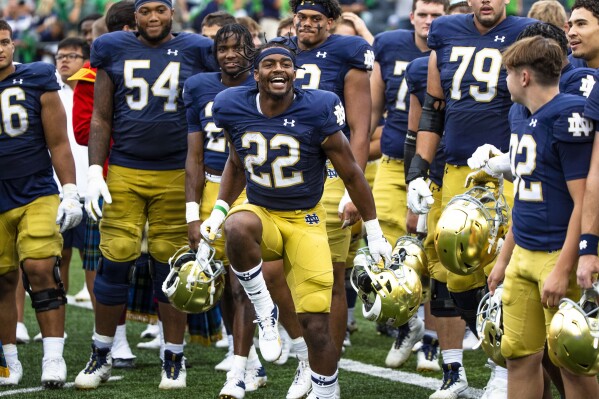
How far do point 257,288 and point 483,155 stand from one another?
1.17 metres

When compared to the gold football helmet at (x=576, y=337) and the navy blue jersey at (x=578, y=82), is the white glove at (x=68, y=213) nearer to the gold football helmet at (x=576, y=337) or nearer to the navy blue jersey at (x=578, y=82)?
the navy blue jersey at (x=578, y=82)

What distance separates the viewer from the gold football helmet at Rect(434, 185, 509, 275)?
5.01 m

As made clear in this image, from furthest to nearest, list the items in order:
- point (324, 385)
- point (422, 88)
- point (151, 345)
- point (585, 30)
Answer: point (151, 345) < point (422, 88) < point (324, 385) < point (585, 30)

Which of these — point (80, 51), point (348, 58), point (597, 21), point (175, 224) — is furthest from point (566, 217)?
point (80, 51)

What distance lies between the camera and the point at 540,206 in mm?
4258

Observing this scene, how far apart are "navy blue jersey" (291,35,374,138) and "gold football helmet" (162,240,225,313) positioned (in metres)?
1.07

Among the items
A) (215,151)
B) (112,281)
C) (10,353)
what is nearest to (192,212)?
(215,151)

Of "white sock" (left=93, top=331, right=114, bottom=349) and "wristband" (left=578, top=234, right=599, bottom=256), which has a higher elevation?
"wristband" (left=578, top=234, right=599, bottom=256)

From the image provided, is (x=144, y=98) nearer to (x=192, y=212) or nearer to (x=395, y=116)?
(x=192, y=212)

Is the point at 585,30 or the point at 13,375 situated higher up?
the point at 585,30

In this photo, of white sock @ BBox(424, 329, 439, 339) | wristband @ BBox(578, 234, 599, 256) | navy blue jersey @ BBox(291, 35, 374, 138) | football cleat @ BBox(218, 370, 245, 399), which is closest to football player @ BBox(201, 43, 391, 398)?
football cleat @ BBox(218, 370, 245, 399)

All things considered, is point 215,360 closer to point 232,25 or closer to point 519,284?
point 232,25

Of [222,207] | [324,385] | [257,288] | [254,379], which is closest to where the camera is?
[324,385]

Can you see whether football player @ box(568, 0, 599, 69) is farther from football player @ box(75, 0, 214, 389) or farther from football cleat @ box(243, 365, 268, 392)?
football cleat @ box(243, 365, 268, 392)
